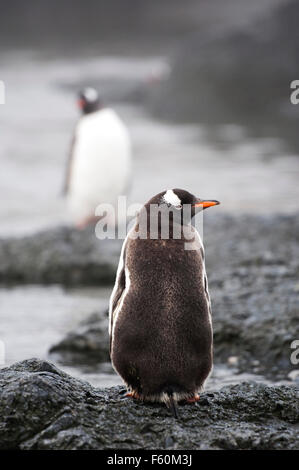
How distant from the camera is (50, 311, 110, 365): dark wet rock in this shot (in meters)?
5.74

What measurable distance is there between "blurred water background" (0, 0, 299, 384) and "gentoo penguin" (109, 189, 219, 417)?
1.53 m

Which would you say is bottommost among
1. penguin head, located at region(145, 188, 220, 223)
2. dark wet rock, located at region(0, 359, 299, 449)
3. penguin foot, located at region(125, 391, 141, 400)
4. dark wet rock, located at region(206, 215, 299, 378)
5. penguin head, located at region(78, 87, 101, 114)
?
dark wet rock, located at region(0, 359, 299, 449)

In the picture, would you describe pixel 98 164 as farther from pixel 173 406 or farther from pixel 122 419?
pixel 122 419

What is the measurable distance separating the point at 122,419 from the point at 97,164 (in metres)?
7.59

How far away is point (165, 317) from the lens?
3814 mm

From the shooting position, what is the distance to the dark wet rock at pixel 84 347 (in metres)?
5.74

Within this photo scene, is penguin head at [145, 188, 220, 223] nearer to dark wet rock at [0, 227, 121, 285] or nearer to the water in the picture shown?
dark wet rock at [0, 227, 121, 285]

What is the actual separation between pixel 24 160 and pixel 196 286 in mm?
12261

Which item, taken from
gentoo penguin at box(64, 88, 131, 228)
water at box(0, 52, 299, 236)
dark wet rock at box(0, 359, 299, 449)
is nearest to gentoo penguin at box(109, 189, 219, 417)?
dark wet rock at box(0, 359, 299, 449)

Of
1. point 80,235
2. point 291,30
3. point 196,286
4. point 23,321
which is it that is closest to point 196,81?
point 291,30

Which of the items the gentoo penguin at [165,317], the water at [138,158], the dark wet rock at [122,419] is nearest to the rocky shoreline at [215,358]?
the dark wet rock at [122,419]

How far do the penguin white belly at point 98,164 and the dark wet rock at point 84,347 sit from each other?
16.7 ft

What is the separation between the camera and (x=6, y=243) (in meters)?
8.62

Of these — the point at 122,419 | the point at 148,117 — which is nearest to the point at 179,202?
the point at 122,419
